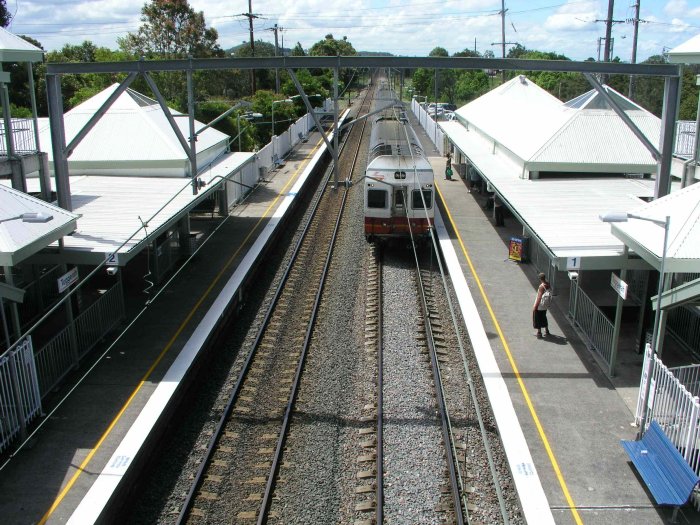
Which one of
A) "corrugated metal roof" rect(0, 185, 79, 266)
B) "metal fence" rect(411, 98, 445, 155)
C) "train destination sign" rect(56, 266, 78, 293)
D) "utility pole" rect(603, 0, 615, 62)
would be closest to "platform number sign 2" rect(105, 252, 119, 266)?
"train destination sign" rect(56, 266, 78, 293)

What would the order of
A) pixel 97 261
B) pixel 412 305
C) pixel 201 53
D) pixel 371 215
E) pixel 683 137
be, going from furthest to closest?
pixel 201 53
pixel 371 215
pixel 683 137
pixel 412 305
pixel 97 261

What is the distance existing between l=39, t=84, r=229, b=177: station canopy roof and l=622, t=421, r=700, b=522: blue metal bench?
16.2m

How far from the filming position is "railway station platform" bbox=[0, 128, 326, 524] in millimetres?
9547

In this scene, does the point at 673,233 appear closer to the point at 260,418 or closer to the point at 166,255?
the point at 260,418

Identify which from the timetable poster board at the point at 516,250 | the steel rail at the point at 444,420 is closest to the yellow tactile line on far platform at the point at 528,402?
the timetable poster board at the point at 516,250

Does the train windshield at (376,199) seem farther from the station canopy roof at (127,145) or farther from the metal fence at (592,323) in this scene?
the metal fence at (592,323)

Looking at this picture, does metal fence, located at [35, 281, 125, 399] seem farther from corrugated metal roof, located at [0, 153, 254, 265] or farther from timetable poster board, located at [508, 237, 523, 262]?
timetable poster board, located at [508, 237, 523, 262]

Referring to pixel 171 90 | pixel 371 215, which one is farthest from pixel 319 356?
pixel 171 90

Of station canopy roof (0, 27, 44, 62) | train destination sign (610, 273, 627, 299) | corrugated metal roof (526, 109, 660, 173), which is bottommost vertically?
train destination sign (610, 273, 627, 299)

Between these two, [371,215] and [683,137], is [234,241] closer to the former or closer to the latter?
[371,215]

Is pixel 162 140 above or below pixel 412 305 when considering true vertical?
above

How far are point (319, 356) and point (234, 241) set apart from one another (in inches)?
355

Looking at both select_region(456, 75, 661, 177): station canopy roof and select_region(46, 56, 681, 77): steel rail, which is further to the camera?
select_region(456, 75, 661, 177): station canopy roof

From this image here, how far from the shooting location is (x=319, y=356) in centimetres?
1455
